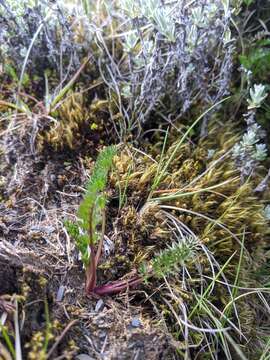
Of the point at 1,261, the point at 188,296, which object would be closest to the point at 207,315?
the point at 188,296

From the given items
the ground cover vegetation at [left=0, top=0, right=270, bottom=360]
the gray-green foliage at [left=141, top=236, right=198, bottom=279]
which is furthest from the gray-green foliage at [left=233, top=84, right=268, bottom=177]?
the gray-green foliage at [left=141, top=236, right=198, bottom=279]

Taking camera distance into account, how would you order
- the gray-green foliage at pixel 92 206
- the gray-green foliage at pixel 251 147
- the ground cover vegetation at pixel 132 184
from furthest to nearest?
the gray-green foliage at pixel 251 147 < the ground cover vegetation at pixel 132 184 < the gray-green foliage at pixel 92 206

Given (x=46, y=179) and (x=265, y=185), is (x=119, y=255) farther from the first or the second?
(x=265, y=185)

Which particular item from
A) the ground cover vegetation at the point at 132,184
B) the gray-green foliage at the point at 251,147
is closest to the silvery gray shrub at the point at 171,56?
the ground cover vegetation at the point at 132,184

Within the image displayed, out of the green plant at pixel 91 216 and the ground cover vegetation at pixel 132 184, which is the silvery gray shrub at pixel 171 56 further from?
the green plant at pixel 91 216

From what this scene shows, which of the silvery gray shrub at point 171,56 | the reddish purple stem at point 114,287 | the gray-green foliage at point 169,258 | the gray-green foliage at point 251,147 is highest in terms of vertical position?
the silvery gray shrub at point 171,56

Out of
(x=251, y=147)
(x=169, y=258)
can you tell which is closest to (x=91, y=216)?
(x=169, y=258)

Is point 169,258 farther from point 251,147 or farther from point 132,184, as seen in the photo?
point 251,147
